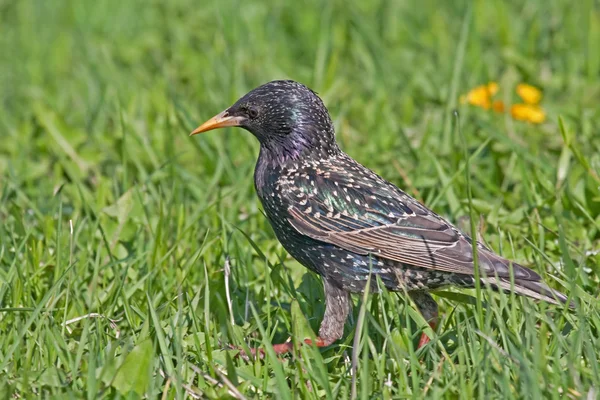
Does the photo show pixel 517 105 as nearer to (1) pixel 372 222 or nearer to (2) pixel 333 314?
(1) pixel 372 222

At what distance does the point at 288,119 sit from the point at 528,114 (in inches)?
101

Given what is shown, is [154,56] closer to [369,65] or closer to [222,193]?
[369,65]

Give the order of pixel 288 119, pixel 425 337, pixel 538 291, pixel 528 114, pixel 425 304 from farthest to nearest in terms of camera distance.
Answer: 1. pixel 528 114
2. pixel 288 119
3. pixel 425 304
4. pixel 425 337
5. pixel 538 291

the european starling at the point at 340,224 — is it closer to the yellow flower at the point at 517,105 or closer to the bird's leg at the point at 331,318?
the bird's leg at the point at 331,318

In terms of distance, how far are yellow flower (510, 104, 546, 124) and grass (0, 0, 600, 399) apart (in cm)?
7

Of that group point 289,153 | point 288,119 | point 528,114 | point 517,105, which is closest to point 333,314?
point 289,153

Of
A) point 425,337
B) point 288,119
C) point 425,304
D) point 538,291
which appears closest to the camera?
point 538,291

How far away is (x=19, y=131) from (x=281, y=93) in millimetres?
3053

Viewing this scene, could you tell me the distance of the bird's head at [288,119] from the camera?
4.74 meters

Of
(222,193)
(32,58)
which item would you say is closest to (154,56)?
(32,58)

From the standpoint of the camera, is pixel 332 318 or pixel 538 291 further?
pixel 332 318

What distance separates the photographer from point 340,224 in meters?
4.50

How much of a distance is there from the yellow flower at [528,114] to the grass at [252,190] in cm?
7

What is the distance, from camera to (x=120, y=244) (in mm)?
5285
